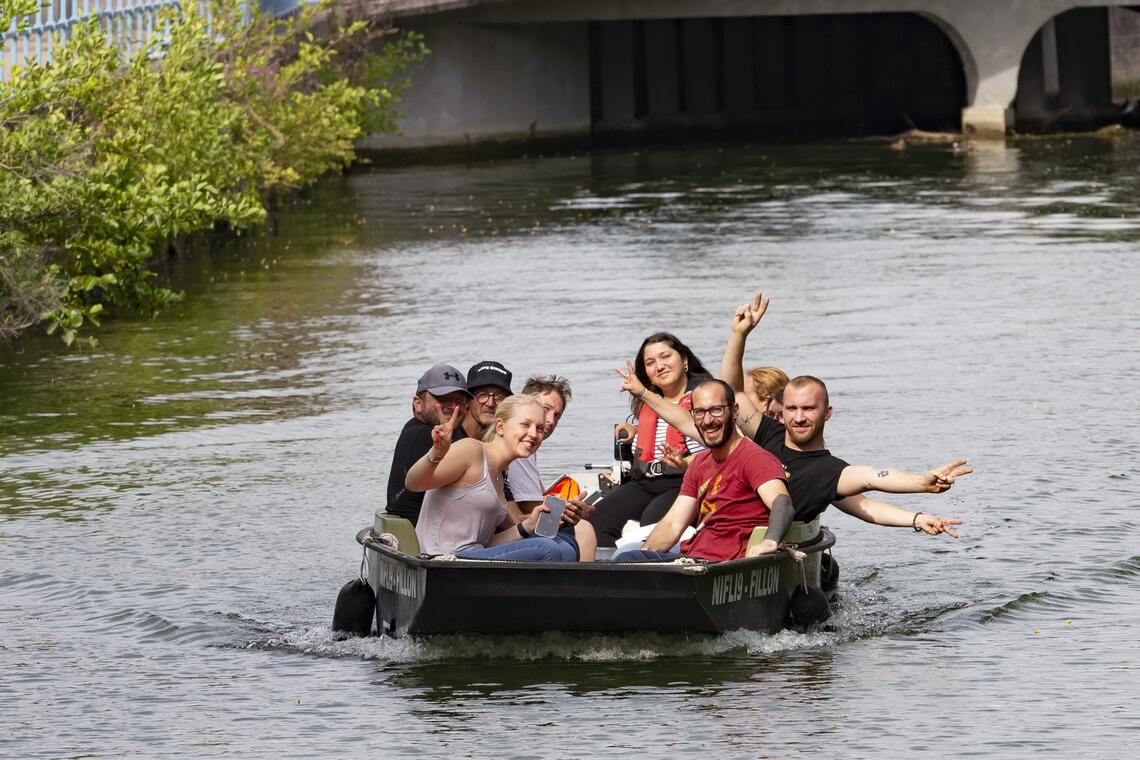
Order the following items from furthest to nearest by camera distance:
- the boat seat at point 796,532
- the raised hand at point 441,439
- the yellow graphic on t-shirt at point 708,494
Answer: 1. the yellow graphic on t-shirt at point 708,494
2. the boat seat at point 796,532
3. the raised hand at point 441,439

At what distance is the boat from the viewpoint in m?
9.68

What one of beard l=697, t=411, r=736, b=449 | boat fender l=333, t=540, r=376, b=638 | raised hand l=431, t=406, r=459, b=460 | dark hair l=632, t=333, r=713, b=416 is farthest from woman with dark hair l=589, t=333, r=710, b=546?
raised hand l=431, t=406, r=459, b=460

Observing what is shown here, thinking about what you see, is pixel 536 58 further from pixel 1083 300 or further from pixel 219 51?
pixel 1083 300

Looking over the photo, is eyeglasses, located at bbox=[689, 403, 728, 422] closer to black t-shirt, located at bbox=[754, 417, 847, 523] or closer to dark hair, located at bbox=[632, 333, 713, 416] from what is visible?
black t-shirt, located at bbox=[754, 417, 847, 523]

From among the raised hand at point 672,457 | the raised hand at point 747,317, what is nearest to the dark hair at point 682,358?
the raised hand at point 747,317

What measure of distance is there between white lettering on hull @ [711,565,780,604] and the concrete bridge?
116ft

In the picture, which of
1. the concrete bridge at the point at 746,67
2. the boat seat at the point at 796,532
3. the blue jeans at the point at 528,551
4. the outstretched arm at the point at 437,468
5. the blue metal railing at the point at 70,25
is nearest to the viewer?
the outstretched arm at the point at 437,468

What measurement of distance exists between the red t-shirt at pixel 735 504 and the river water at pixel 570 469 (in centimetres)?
45

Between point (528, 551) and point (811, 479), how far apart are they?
1.61 meters

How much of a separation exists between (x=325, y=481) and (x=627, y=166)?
33311mm

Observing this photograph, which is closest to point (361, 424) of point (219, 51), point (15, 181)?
point (15, 181)

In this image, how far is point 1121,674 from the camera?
9.95 meters

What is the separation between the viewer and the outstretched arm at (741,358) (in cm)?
1146

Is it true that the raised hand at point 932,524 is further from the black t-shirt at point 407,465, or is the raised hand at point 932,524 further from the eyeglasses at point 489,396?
the black t-shirt at point 407,465
